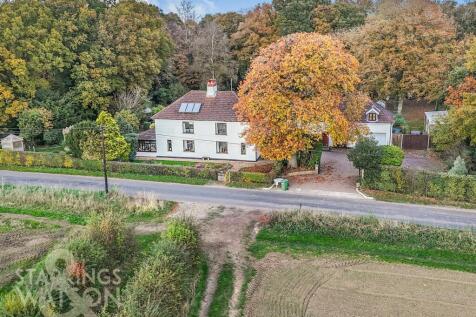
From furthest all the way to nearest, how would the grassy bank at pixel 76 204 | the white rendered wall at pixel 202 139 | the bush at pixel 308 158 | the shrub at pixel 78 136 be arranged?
the white rendered wall at pixel 202 139, the shrub at pixel 78 136, the bush at pixel 308 158, the grassy bank at pixel 76 204

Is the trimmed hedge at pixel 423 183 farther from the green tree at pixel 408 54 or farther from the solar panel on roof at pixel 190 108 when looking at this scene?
the green tree at pixel 408 54

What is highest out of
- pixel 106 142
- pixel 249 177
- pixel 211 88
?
pixel 211 88

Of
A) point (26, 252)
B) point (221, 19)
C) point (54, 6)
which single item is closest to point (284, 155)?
point (26, 252)

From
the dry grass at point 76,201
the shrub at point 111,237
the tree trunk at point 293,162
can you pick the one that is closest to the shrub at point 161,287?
the shrub at point 111,237

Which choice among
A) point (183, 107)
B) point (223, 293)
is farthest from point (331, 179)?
point (223, 293)

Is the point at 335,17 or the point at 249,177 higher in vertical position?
the point at 335,17

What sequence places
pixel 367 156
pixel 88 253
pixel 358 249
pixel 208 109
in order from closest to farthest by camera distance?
1. pixel 88 253
2. pixel 358 249
3. pixel 367 156
4. pixel 208 109

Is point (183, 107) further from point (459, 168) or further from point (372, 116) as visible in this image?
point (459, 168)
